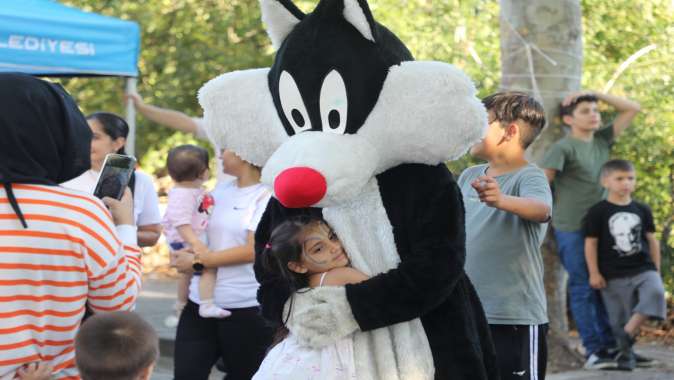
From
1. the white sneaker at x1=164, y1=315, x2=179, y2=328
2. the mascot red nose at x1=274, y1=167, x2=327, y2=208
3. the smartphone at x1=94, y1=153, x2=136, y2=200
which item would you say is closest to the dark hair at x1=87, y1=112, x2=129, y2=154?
the smartphone at x1=94, y1=153, x2=136, y2=200

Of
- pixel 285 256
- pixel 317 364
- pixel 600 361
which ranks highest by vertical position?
pixel 285 256

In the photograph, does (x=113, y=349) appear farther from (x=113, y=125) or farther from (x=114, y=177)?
(x=113, y=125)

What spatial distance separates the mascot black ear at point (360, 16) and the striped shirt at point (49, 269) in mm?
996

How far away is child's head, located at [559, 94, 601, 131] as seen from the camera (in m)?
7.35

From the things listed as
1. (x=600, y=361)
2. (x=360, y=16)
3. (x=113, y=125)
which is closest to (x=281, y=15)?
(x=360, y=16)

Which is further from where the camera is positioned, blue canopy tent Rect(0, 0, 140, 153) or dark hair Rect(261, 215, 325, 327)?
blue canopy tent Rect(0, 0, 140, 153)

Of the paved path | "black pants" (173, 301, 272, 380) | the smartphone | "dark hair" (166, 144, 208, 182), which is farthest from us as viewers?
the paved path

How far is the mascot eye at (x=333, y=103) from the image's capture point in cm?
338

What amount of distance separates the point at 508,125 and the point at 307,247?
1365mm

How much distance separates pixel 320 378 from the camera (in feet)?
10.6

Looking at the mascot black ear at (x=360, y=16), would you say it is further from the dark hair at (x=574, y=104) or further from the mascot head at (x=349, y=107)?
the dark hair at (x=574, y=104)

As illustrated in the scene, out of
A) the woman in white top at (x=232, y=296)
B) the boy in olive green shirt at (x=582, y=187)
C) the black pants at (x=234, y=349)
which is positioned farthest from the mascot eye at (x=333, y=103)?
the boy in olive green shirt at (x=582, y=187)

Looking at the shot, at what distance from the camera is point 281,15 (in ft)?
11.7

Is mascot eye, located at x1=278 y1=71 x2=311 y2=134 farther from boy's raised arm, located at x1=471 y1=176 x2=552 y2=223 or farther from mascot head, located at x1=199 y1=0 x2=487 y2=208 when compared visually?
boy's raised arm, located at x1=471 y1=176 x2=552 y2=223
